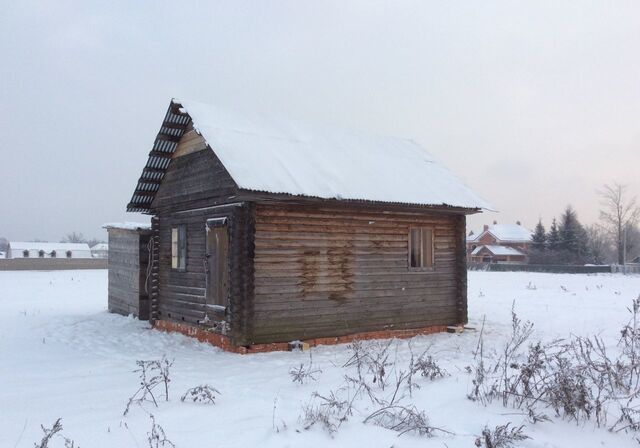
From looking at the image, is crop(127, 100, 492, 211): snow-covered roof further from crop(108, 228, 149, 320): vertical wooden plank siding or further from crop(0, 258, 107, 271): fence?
crop(0, 258, 107, 271): fence

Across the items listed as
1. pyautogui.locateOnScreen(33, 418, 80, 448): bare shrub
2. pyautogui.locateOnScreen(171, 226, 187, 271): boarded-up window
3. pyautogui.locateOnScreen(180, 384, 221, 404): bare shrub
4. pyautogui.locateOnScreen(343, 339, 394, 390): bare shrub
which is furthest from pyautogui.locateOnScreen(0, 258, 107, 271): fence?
pyautogui.locateOnScreen(33, 418, 80, 448): bare shrub

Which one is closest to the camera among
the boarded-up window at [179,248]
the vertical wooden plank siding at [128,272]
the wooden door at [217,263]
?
the wooden door at [217,263]

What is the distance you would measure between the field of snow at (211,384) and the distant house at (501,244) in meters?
62.4

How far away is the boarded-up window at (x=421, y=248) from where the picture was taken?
45.5 feet

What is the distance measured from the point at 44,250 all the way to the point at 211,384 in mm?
92411

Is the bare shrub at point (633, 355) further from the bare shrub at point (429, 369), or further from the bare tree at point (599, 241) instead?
the bare tree at point (599, 241)

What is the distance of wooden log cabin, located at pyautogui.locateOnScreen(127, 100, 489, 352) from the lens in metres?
11.2

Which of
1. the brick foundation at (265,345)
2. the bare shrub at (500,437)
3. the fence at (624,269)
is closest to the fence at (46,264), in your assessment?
the brick foundation at (265,345)

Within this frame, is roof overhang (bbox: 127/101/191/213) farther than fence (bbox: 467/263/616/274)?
No

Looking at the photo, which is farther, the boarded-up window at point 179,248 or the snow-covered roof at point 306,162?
the boarded-up window at point 179,248

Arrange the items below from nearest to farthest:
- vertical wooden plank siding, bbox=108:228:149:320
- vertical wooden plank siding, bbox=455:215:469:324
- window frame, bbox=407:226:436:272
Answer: window frame, bbox=407:226:436:272
vertical wooden plank siding, bbox=455:215:469:324
vertical wooden plank siding, bbox=108:228:149:320

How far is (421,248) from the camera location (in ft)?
45.9

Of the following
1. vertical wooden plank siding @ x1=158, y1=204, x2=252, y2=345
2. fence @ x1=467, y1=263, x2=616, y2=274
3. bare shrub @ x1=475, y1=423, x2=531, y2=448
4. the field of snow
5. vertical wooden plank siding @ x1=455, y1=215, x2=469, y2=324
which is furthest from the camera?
fence @ x1=467, y1=263, x2=616, y2=274

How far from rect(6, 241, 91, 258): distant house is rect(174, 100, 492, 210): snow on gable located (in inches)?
3357
